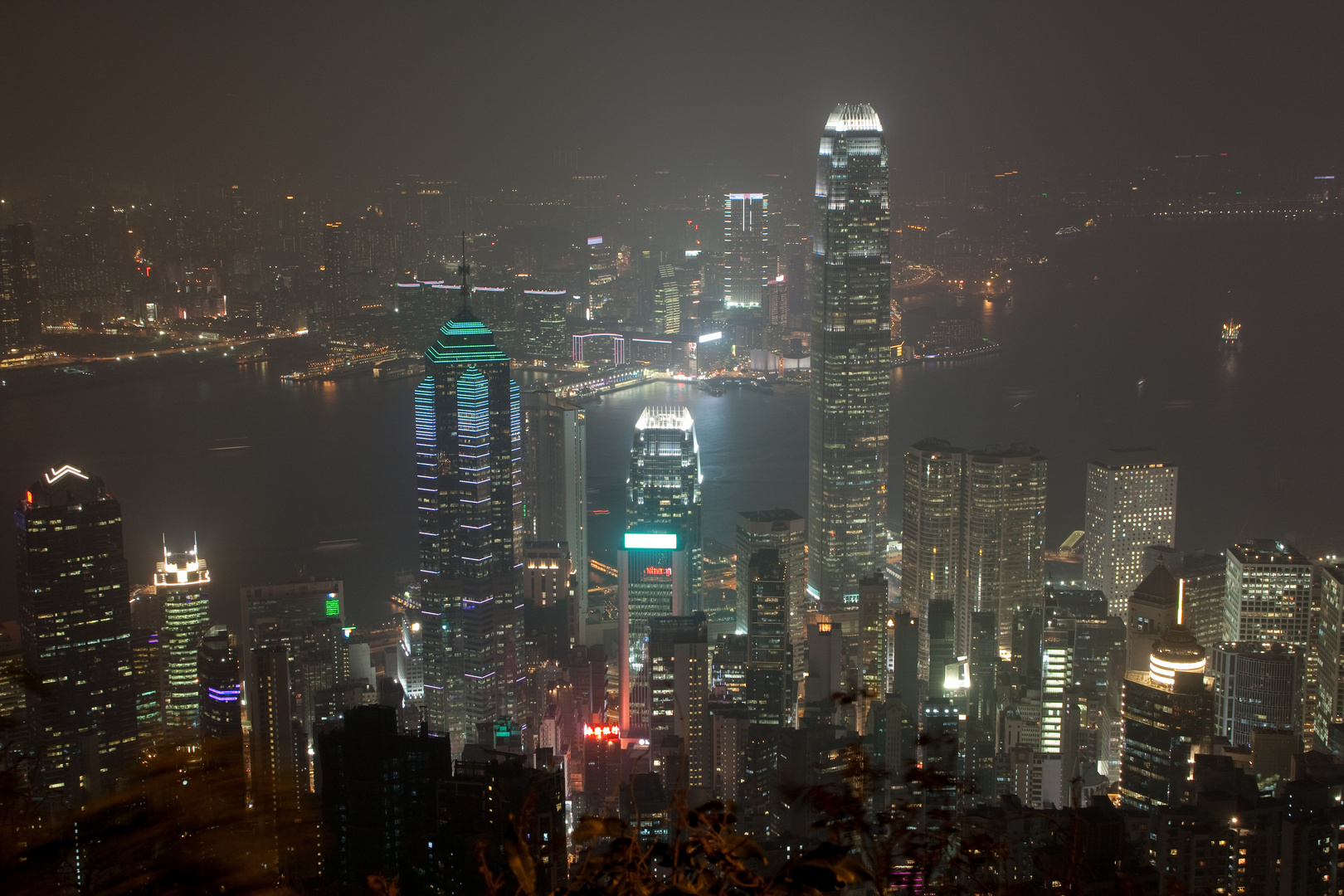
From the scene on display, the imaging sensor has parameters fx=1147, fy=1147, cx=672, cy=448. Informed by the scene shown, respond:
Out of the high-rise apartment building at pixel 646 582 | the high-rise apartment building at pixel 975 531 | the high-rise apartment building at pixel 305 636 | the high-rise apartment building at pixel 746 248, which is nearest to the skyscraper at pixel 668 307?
the high-rise apartment building at pixel 746 248

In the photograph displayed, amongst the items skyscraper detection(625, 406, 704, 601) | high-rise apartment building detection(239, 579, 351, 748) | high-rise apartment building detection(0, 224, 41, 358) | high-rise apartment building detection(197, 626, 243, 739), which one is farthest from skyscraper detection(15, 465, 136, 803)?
skyscraper detection(625, 406, 704, 601)

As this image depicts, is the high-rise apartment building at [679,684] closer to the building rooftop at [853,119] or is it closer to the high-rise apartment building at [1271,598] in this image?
the high-rise apartment building at [1271,598]

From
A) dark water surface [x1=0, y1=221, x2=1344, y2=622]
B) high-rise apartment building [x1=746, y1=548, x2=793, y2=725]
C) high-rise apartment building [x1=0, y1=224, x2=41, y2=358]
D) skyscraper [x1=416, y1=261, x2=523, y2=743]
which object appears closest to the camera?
high-rise apartment building [x1=0, y1=224, x2=41, y2=358]

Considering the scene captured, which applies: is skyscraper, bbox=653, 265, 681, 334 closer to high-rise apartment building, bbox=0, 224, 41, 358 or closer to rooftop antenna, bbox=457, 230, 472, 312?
rooftop antenna, bbox=457, 230, 472, 312

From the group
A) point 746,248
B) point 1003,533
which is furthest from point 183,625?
point 746,248

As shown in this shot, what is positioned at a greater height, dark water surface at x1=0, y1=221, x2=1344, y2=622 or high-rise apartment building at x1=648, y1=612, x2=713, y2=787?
dark water surface at x1=0, y1=221, x2=1344, y2=622

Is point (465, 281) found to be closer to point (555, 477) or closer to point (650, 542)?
point (555, 477)

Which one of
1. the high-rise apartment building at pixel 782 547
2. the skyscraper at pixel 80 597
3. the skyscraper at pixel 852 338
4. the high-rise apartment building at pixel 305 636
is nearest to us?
the skyscraper at pixel 80 597
